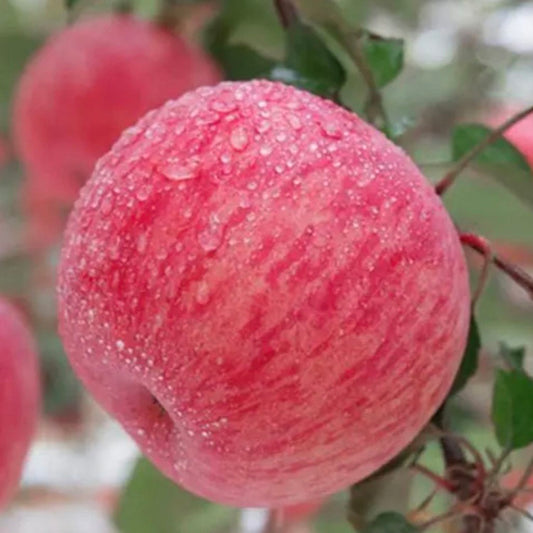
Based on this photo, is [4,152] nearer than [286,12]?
No

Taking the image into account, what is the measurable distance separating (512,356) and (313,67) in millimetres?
197

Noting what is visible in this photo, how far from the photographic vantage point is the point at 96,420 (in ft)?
5.93

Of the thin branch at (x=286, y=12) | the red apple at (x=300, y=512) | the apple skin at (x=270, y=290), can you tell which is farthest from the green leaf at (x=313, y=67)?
the red apple at (x=300, y=512)

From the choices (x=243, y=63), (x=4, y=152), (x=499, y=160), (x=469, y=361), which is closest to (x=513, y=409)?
(x=469, y=361)

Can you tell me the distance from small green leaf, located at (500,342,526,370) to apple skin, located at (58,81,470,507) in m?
0.12

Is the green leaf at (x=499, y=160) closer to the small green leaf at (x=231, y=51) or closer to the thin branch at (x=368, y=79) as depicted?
the thin branch at (x=368, y=79)

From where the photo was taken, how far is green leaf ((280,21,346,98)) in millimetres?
618

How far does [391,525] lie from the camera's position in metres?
0.57

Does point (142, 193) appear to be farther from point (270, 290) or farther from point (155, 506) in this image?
point (155, 506)

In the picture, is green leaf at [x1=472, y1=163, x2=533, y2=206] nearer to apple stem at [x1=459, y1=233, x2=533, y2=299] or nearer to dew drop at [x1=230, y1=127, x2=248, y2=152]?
apple stem at [x1=459, y1=233, x2=533, y2=299]

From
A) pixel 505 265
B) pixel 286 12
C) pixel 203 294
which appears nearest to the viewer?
pixel 203 294

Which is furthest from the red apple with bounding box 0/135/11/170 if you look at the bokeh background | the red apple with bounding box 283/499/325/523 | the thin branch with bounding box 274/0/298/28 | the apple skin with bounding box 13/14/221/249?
the thin branch with bounding box 274/0/298/28

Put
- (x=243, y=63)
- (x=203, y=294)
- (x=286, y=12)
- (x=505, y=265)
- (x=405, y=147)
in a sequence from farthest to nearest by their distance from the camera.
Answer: (x=405, y=147) → (x=243, y=63) → (x=286, y=12) → (x=505, y=265) → (x=203, y=294)

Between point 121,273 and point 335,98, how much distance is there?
0.22 meters
